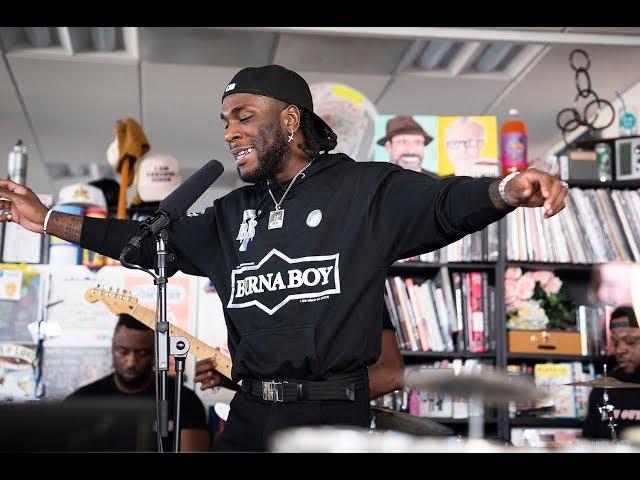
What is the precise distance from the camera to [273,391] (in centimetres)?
184

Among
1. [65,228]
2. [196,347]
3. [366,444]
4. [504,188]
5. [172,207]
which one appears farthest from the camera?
[196,347]

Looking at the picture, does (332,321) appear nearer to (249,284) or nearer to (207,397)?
(249,284)

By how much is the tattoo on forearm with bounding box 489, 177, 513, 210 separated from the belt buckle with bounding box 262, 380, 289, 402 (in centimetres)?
58

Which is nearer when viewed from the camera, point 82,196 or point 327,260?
point 327,260

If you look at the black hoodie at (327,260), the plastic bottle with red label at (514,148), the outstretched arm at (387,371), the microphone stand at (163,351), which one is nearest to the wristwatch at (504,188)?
the black hoodie at (327,260)

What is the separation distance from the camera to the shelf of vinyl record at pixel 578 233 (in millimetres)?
3713

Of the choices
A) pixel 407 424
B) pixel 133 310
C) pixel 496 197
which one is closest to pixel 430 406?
pixel 133 310

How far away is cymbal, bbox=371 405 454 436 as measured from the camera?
5.44 ft

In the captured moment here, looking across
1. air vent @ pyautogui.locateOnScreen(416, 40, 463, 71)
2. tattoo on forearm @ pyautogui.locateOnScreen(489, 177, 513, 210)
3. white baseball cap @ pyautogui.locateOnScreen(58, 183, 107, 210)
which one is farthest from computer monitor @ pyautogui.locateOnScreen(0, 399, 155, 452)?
air vent @ pyautogui.locateOnScreen(416, 40, 463, 71)

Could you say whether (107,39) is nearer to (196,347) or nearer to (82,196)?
(82,196)

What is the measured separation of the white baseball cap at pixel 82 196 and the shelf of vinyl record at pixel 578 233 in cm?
167

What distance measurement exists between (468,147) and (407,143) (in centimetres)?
25

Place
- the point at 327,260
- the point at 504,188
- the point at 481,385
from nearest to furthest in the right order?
the point at 481,385 → the point at 504,188 → the point at 327,260
